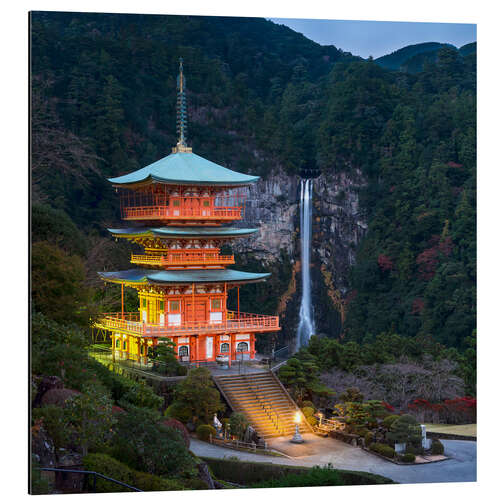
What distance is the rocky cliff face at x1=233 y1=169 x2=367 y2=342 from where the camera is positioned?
34.9 meters

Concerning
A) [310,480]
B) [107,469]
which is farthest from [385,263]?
[107,469]

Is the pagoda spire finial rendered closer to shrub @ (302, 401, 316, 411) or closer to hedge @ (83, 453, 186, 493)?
shrub @ (302, 401, 316, 411)

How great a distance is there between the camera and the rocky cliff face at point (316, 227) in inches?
1374

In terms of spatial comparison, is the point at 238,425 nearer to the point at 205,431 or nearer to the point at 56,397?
the point at 205,431

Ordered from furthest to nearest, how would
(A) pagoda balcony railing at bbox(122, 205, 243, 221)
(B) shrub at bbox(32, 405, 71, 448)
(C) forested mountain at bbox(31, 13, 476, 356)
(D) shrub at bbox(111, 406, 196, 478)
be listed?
(C) forested mountain at bbox(31, 13, 476, 356) < (A) pagoda balcony railing at bbox(122, 205, 243, 221) < (D) shrub at bbox(111, 406, 196, 478) < (B) shrub at bbox(32, 405, 71, 448)

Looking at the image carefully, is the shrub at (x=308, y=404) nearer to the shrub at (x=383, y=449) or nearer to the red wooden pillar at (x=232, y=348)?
the shrub at (x=383, y=449)

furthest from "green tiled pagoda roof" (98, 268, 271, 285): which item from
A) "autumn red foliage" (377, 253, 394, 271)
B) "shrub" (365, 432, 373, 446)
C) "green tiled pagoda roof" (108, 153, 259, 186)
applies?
"autumn red foliage" (377, 253, 394, 271)

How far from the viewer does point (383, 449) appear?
596 inches

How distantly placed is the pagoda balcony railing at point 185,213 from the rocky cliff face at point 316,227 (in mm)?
12942

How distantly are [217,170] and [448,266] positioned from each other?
13.4 metres

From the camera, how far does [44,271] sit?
13898 mm

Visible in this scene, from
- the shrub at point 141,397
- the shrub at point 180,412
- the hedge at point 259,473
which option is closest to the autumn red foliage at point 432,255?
the shrub at point 180,412

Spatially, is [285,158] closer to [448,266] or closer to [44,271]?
[448,266]

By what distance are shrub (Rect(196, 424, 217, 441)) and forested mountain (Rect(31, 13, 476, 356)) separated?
11.5 meters
